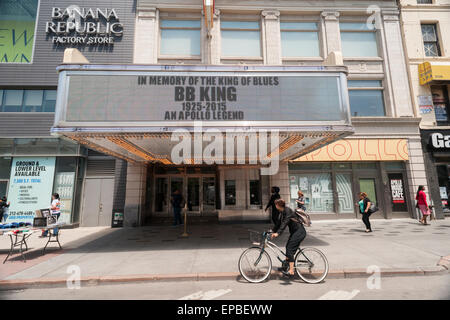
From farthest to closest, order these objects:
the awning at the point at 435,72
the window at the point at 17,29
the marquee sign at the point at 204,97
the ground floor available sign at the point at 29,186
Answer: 1. the window at the point at 17,29
2. the awning at the point at 435,72
3. the ground floor available sign at the point at 29,186
4. the marquee sign at the point at 204,97

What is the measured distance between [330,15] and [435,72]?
7333 millimetres

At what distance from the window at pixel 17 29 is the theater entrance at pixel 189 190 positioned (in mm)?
11313

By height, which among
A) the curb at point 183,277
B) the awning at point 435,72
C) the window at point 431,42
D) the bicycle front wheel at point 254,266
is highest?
the window at point 431,42

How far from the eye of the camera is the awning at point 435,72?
1382 cm

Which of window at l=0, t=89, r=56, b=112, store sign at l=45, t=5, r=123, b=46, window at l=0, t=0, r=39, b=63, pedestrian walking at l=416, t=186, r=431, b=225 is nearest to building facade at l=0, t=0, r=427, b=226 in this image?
store sign at l=45, t=5, r=123, b=46

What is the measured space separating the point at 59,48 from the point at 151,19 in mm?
6001

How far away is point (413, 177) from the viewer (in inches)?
548

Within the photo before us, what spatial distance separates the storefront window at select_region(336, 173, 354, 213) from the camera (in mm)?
14164

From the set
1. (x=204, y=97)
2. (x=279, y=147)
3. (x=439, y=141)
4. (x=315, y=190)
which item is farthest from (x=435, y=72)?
(x=204, y=97)

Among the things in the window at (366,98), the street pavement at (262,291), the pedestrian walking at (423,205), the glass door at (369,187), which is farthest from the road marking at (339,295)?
the window at (366,98)

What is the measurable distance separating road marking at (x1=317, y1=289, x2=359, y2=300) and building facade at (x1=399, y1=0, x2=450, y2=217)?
45.2 feet

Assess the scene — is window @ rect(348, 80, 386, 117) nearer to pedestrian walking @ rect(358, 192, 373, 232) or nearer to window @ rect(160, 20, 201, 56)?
pedestrian walking @ rect(358, 192, 373, 232)

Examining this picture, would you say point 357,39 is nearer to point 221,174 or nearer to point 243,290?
point 221,174

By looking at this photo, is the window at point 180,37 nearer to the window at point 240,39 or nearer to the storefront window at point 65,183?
the window at point 240,39
